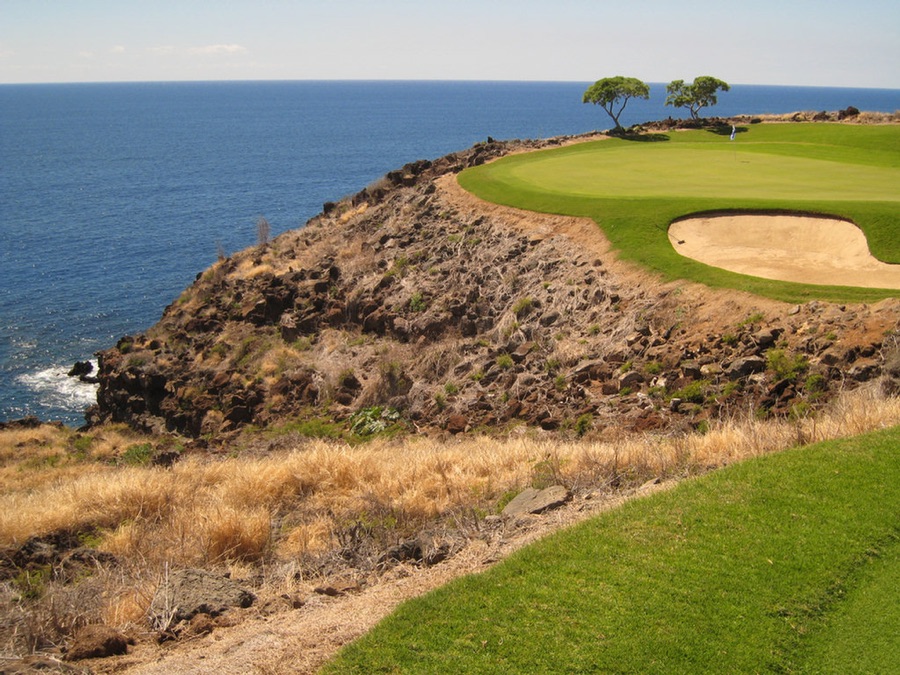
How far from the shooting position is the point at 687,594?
632 cm

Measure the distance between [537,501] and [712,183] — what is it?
651 inches

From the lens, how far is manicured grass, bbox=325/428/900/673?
5738 millimetres

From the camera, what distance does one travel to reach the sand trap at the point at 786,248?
15570mm

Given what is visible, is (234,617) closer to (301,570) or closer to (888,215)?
(301,570)

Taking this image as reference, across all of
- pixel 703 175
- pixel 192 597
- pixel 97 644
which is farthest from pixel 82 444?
pixel 703 175

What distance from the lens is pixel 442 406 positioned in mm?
16812

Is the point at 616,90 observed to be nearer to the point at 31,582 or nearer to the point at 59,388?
the point at 59,388

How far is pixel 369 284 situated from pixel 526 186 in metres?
6.12

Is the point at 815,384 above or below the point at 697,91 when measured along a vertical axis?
below

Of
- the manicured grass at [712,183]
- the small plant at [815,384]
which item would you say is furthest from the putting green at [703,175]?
the small plant at [815,384]

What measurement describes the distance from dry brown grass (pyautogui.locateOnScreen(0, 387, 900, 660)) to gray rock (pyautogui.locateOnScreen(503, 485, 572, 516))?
0.25 metres

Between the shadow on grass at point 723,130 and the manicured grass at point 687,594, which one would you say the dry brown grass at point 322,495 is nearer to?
the manicured grass at point 687,594

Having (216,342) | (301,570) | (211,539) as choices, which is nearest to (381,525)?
(301,570)

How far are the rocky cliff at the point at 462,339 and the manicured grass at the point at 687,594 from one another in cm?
435
